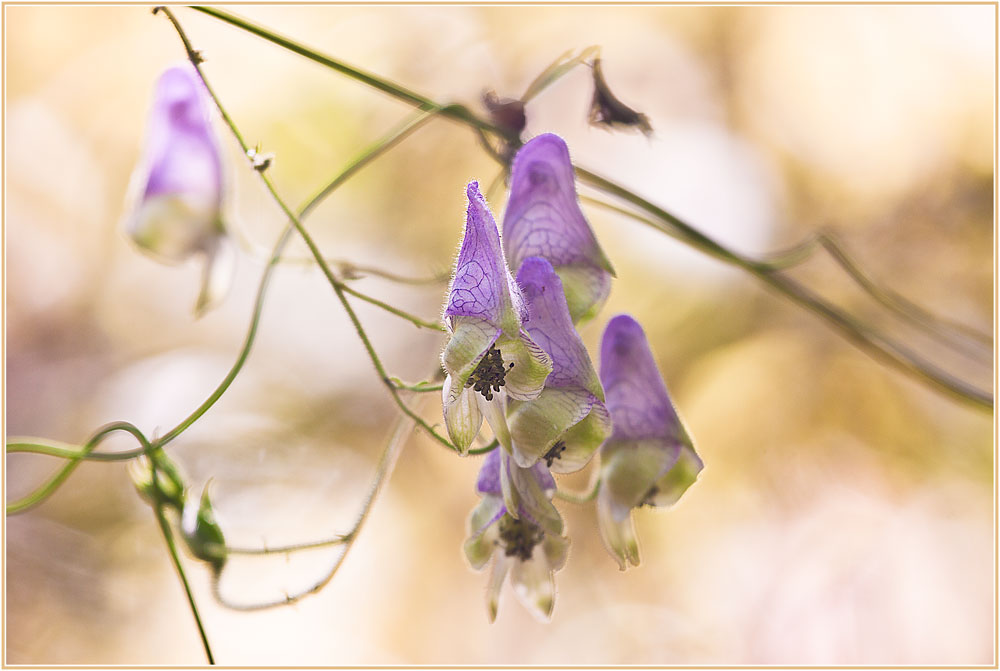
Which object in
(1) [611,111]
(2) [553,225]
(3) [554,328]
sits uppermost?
(1) [611,111]

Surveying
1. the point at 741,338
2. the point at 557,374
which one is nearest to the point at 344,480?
the point at 741,338

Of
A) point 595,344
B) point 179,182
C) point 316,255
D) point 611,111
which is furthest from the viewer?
point 595,344

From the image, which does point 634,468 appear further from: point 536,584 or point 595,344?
point 595,344

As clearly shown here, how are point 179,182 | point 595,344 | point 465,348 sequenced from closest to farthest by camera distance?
point 465,348 < point 179,182 < point 595,344

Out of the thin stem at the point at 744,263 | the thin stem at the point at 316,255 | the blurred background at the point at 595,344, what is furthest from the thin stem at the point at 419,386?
the blurred background at the point at 595,344

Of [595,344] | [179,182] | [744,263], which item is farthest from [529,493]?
[595,344]

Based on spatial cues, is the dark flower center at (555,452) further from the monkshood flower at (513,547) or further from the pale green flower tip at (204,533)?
the pale green flower tip at (204,533)
